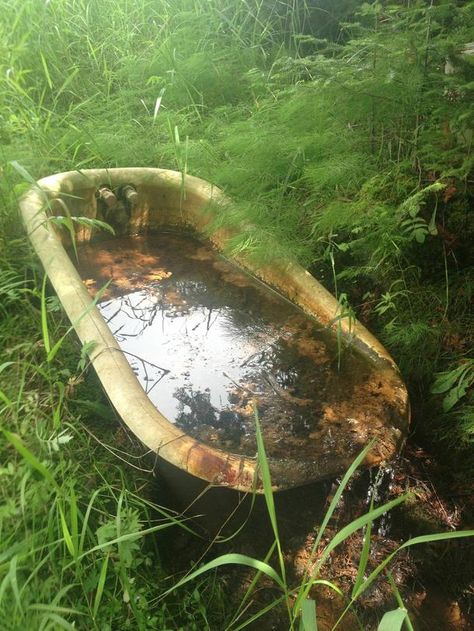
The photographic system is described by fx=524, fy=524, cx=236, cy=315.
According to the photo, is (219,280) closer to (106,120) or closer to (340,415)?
(340,415)

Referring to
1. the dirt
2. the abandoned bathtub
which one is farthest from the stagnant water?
the dirt

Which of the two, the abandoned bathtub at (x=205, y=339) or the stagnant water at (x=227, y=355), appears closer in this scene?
the abandoned bathtub at (x=205, y=339)

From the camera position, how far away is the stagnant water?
1.70m

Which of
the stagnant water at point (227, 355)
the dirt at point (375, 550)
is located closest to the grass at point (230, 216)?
the dirt at point (375, 550)

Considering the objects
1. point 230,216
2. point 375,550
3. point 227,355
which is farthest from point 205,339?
point 375,550

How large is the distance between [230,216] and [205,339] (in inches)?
26.0

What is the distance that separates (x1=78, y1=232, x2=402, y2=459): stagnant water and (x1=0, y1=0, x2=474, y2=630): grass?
209 mm

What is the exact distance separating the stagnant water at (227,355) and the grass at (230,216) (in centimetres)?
21

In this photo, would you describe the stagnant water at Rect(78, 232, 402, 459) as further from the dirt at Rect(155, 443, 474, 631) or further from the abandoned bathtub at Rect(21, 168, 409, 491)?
the dirt at Rect(155, 443, 474, 631)

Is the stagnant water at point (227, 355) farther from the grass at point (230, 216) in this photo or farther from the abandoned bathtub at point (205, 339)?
the grass at point (230, 216)

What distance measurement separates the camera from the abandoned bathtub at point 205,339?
1.53 m

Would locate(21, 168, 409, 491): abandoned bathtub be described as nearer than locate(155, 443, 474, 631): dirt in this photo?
No

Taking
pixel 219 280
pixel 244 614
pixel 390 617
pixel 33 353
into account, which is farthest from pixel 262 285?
pixel 390 617

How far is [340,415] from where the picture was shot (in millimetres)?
1710
